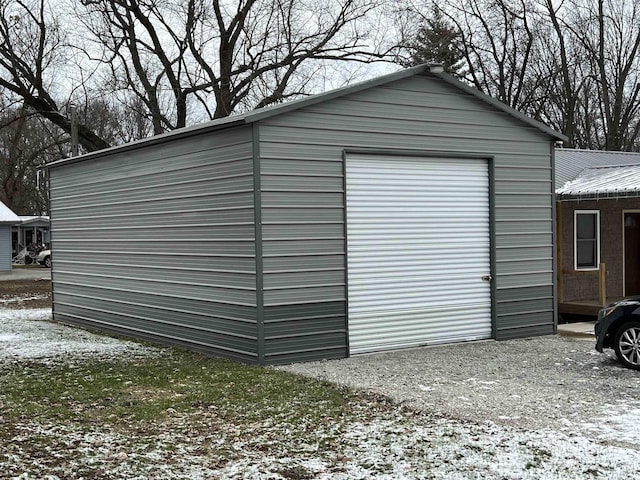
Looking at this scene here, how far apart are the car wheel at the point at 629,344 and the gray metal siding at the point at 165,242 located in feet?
14.2

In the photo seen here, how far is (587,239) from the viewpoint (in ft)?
53.6

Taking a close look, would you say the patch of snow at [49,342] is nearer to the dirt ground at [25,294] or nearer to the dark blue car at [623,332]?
the dirt ground at [25,294]

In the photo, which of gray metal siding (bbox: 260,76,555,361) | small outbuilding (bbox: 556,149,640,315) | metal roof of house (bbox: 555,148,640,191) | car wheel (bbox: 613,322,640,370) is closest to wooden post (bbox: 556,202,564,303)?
small outbuilding (bbox: 556,149,640,315)

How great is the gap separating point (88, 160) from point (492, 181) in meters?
6.99

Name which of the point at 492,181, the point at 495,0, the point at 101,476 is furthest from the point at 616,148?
the point at 101,476

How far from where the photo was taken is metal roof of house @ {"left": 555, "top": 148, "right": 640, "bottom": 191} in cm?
1630

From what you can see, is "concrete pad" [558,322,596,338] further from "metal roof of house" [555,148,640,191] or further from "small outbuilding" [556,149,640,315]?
"metal roof of house" [555,148,640,191]

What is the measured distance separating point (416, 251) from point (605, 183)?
488 cm

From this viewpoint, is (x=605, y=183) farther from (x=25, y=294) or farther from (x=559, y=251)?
(x=25, y=294)

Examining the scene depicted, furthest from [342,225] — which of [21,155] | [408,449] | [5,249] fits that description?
[21,155]

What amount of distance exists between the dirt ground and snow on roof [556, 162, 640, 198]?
12262 millimetres

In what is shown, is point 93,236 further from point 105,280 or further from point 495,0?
point 495,0

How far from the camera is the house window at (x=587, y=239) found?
16.2m

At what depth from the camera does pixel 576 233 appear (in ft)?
53.0
